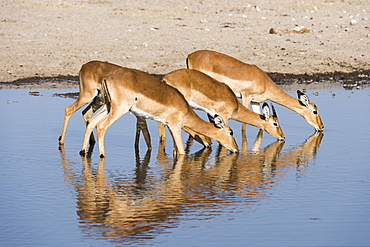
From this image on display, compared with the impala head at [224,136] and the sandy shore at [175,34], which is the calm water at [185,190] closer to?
the impala head at [224,136]

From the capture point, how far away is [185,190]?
6934 millimetres

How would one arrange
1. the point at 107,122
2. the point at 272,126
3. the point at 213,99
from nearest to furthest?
the point at 107,122 → the point at 213,99 → the point at 272,126

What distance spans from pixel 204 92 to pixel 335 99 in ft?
13.3

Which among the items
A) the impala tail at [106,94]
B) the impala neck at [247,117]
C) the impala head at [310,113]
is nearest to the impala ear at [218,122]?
the impala neck at [247,117]

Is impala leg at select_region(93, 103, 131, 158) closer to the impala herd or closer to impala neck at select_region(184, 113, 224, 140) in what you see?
the impala herd

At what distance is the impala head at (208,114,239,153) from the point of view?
360 inches

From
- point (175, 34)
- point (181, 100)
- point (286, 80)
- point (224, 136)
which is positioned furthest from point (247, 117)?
point (175, 34)

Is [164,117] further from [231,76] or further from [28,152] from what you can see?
[231,76]

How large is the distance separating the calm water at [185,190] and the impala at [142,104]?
339mm

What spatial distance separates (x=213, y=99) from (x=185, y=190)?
3.16m

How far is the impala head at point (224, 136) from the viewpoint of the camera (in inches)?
360

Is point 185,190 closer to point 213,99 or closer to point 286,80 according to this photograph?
point 213,99

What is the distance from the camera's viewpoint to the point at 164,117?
28.9ft

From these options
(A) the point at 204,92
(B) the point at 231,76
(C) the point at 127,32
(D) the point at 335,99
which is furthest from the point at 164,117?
(C) the point at 127,32
